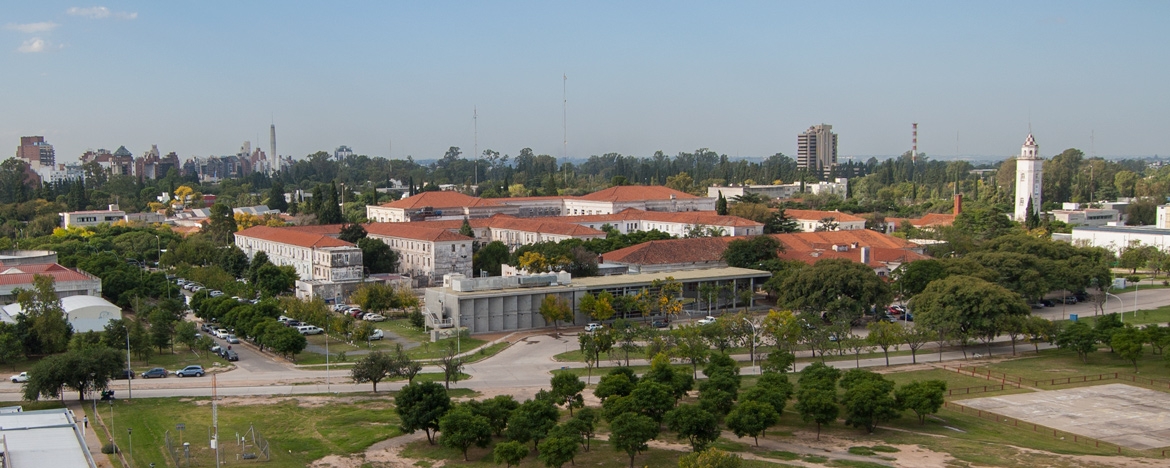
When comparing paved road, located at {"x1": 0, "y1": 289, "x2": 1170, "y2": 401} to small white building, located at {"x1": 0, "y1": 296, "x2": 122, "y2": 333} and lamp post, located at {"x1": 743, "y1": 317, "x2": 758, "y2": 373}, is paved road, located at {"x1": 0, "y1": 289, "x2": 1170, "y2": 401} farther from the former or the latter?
small white building, located at {"x1": 0, "y1": 296, "x2": 122, "y2": 333}

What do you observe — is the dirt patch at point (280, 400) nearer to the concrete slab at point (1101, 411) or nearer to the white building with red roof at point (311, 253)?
the concrete slab at point (1101, 411)

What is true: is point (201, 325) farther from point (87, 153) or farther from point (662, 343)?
point (87, 153)

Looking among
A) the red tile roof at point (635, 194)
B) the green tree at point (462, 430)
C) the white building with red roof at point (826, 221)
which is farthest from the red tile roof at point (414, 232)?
the green tree at point (462, 430)

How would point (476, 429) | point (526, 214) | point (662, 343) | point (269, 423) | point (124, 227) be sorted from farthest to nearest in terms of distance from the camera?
point (526, 214) < point (124, 227) < point (662, 343) < point (269, 423) < point (476, 429)

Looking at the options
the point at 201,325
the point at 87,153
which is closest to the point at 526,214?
the point at 201,325

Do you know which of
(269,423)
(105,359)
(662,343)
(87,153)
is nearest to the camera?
(269,423)

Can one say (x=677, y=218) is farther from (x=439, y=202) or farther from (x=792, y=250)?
(x=439, y=202)
